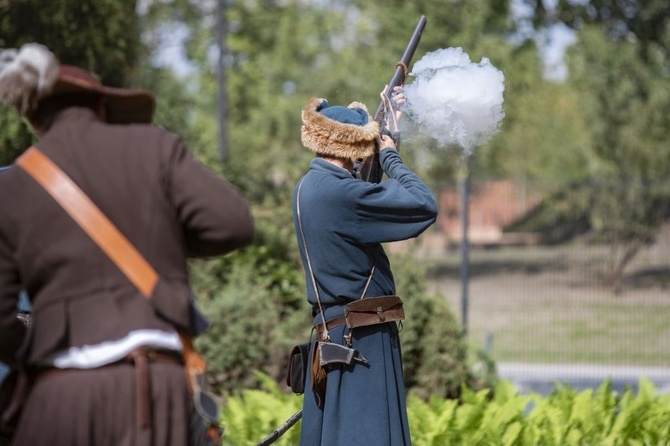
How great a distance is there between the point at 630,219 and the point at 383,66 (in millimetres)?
9564

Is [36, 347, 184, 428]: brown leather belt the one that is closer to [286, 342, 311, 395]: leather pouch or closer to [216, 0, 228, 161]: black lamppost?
[286, 342, 311, 395]: leather pouch

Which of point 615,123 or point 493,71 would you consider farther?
point 615,123

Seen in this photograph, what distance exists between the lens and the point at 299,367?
505cm

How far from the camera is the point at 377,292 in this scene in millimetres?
4742

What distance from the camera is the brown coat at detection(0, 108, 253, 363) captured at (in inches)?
118

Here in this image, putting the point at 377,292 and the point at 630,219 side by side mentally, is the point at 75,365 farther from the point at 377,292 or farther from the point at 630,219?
the point at 630,219

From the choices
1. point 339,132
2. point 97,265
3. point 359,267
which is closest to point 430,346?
point 359,267

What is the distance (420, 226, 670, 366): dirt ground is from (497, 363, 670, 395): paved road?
0.26m

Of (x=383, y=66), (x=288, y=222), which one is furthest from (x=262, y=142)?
(x=288, y=222)

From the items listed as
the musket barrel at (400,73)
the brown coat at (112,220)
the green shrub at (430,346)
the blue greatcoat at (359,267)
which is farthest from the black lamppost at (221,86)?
the brown coat at (112,220)

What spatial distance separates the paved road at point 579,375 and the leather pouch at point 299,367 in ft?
23.7

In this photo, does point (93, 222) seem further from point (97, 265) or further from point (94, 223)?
point (97, 265)

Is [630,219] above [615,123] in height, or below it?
above

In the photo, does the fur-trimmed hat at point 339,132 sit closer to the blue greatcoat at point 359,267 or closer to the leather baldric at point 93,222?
the blue greatcoat at point 359,267
